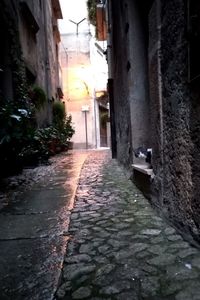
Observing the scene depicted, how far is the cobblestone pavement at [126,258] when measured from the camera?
1701mm

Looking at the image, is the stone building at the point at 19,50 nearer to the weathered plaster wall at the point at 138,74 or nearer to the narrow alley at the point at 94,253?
the weathered plaster wall at the point at 138,74

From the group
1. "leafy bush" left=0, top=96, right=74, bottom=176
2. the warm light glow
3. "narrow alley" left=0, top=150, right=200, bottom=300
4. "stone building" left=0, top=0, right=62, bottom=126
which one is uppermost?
the warm light glow

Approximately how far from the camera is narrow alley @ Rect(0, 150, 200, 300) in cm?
173

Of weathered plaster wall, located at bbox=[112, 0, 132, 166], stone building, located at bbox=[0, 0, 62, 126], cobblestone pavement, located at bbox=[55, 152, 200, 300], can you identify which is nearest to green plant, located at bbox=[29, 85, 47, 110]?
stone building, located at bbox=[0, 0, 62, 126]

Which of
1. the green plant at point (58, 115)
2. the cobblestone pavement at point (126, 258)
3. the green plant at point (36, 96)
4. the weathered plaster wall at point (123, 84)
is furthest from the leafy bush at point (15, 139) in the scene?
the green plant at point (58, 115)

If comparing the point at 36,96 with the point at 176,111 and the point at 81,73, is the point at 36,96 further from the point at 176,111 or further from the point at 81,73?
the point at 81,73

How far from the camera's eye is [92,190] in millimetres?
4281

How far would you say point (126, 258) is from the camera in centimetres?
210

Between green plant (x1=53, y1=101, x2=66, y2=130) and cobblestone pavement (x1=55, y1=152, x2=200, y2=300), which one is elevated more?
green plant (x1=53, y1=101, x2=66, y2=130)

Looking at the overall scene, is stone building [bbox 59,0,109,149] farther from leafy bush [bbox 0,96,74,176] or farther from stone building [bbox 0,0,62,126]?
leafy bush [bbox 0,96,74,176]

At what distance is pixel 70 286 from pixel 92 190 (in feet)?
8.25

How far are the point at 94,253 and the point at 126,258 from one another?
226mm

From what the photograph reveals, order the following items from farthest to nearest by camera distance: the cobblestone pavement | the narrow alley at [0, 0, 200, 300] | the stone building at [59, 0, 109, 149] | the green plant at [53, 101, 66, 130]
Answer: the stone building at [59, 0, 109, 149], the green plant at [53, 101, 66, 130], the narrow alley at [0, 0, 200, 300], the cobblestone pavement

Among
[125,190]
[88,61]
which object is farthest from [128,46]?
[88,61]
